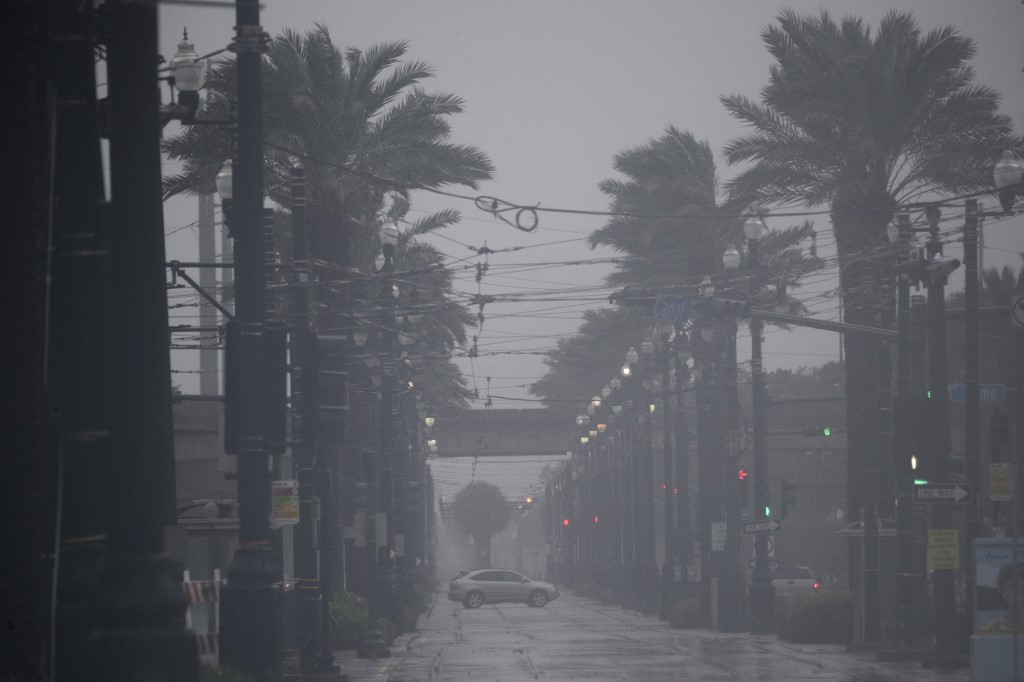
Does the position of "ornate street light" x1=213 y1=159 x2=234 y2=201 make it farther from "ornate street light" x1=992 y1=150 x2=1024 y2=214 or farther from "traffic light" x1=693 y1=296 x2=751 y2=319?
"ornate street light" x1=992 y1=150 x2=1024 y2=214

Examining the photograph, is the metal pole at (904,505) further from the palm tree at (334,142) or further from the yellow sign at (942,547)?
the palm tree at (334,142)

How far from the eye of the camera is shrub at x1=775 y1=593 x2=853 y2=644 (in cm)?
3478

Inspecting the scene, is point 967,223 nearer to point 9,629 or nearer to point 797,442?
point 9,629

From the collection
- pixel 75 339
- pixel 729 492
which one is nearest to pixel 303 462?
pixel 75 339

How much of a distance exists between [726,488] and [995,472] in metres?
23.4

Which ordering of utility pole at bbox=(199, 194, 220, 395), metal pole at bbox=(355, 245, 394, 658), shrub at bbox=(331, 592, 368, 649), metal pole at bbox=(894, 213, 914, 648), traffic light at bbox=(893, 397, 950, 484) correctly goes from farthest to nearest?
utility pole at bbox=(199, 194, 220, 395)
shrub at bbox=(331, 592, 368, 649)
metal pole at bbox=(355, 245, 394, 658)
metal pole at bbox=(894, 213, 914, 648)
traffic light at bbox=(893, 397, 950, 484)

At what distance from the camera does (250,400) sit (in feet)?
55.3

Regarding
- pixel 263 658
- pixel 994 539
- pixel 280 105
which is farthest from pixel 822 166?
pixel 263 658

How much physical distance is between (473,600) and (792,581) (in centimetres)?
1655

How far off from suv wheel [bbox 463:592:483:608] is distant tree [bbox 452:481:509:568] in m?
107

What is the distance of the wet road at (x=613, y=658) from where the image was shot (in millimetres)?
24938

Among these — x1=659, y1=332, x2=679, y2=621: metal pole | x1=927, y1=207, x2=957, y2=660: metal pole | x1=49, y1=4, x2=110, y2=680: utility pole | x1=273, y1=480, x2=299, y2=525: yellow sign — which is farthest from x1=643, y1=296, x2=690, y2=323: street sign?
x1=49, y1=4, x2=110, y2=680: utility pole

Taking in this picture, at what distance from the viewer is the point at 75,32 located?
36.3ft

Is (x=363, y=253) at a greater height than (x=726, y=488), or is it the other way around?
(x=363, y=253)
